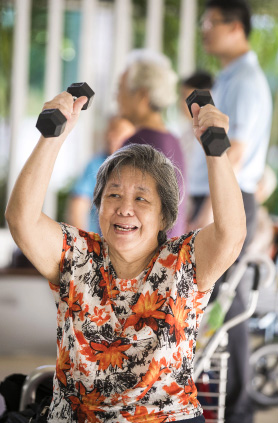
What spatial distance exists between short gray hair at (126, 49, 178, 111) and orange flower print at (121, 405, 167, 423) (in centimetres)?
140

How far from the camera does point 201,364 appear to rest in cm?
218

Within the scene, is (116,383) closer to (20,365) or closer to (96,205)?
(96,205)

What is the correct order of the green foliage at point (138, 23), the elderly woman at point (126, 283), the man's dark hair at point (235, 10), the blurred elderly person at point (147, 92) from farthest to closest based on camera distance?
1. the green foliage at point (138, 23)
2. the man's dark hair at point (235, 10)
3. the blurred elderly person at point (147, 92)
4. the elderly woman at point (126, 283)

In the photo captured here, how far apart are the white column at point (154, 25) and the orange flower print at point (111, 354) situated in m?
4.05

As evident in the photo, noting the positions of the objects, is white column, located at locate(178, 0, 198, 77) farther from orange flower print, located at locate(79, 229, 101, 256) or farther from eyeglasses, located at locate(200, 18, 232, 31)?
orange flower print, located at locate(79, 229, 101, 256)

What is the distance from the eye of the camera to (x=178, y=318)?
1.49 metres

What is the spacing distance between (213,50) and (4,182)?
2906mm

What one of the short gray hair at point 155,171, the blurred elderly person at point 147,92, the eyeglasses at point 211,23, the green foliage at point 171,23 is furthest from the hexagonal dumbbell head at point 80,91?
the green foliage at point 171,23

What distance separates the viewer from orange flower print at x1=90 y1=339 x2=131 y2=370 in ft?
4.89

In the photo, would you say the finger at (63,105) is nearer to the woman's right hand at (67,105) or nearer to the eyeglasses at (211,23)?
the woman's right hand at (67,105)

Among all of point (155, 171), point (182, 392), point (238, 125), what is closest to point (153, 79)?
point (238, 125)

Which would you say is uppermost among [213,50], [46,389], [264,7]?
[264,7]

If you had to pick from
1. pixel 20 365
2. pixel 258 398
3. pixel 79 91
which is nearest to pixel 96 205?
pixel 79 91

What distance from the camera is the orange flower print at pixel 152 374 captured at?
146cm
